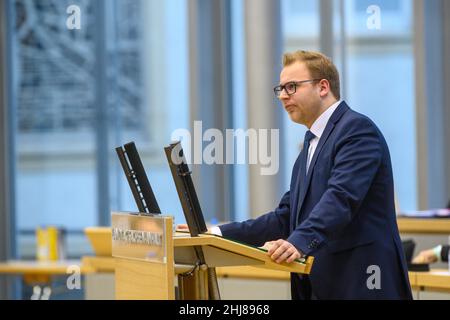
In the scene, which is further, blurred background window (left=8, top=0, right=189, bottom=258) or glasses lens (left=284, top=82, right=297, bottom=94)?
blurred background window (left=8, top=0, right=189, bottom=258)

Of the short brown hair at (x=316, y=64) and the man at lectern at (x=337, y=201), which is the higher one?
the short brown hair at (x=316, y=64)

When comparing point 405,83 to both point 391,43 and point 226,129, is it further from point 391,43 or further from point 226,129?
point 226,129

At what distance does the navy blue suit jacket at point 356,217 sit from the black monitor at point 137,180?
49 centimetres

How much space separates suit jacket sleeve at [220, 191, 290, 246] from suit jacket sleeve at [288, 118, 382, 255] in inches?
14.1

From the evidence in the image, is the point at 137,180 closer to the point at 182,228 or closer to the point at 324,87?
the point at 182,228

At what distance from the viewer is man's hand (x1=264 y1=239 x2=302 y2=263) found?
2.80 m

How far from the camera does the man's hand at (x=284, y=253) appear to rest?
2.80m

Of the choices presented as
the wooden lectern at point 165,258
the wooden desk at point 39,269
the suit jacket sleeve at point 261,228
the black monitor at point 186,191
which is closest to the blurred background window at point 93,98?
the wooden desk at point 39,269

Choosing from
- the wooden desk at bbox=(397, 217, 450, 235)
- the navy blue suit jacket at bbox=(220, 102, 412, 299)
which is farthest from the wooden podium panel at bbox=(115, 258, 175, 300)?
the wooden desk at bbox=(397, 217, 450, 235)

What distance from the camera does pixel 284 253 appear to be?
280cm

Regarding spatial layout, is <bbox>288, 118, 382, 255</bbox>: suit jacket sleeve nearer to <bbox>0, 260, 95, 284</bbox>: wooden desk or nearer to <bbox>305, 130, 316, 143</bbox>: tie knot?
<bbox>305, 130, 316, 143</bbox>: tie knot

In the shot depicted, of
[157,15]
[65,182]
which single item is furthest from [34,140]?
[157,15]

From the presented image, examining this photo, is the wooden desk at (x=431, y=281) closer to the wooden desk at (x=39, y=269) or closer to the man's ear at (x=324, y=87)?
the man's ear at (x=324, y=87)

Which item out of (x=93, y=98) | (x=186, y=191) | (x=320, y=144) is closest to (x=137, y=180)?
(x=186, y=191)
